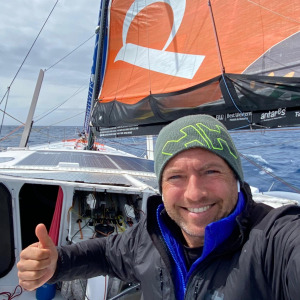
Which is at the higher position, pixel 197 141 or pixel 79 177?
pixel 197 141

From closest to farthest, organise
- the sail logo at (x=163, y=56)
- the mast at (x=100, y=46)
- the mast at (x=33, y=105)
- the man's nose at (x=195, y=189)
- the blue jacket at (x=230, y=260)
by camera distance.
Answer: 1. the blue jacket at (x=230, y=260)
2. the man's nose at (x=195, y=189)
3. the sail logo at (x=163, y=56)
4. the mast at (x=100, y=46)
5. the mast at (x=33, y=105)

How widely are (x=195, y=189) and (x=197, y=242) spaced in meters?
0.23

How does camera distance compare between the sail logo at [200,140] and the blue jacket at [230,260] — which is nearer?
the blue jacket at [230,260]

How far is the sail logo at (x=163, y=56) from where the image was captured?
283 cm

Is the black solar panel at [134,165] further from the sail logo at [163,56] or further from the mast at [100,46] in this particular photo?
the sail logo at [163,56]

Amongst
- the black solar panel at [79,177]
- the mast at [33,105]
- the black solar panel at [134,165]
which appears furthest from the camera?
the mast at [33,105]

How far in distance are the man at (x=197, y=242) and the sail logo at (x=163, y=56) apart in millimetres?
1732

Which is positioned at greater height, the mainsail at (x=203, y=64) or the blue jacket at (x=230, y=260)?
the mainsail at (x=203, y=64)

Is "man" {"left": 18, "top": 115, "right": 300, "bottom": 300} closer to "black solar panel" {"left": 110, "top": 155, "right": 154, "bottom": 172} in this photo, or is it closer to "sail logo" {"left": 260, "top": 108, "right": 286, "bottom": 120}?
"sail logo" {"left": 260, "top": 108, "right": 286, "bottom": 120}

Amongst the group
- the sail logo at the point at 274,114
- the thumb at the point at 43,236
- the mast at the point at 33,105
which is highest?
the mast at the point at 33,105

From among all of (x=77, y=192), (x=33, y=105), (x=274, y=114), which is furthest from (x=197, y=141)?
(x=33, y=105)

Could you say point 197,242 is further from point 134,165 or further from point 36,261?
point 134,165

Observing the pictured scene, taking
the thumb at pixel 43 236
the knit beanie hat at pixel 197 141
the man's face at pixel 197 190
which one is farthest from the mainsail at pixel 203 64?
the thumb at pixel 43 236

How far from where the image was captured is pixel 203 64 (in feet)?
8.83
